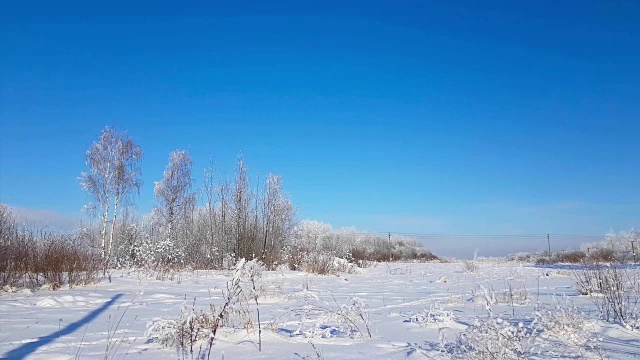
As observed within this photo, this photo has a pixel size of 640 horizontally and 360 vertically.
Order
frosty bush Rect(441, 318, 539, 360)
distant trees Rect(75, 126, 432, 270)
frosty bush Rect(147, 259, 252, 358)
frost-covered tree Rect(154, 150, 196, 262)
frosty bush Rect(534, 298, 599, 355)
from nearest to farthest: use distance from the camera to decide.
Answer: frosty bush Rect(441, 318, 539, 360) < frosty bush Rect(147, 259, 252, 358) < frosty bush Rect(534, 298, 599, 355) < distant trees Rect(75, 126, 432, 270) < frost-covered tree Rect(154, 150, 196, 262)

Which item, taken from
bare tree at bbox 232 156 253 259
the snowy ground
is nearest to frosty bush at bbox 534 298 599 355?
the snowy ground

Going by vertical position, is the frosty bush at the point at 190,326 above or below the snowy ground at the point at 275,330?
above

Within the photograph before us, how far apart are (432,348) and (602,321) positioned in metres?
2.23

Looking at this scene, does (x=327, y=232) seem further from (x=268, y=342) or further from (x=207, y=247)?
(x=268, y=342)

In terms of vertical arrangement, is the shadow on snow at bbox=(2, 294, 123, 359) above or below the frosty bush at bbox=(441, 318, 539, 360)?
below

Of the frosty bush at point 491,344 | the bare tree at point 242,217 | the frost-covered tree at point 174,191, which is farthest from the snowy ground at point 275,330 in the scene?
the frost-covered tree at point 174,191

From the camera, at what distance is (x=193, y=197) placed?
2972cm

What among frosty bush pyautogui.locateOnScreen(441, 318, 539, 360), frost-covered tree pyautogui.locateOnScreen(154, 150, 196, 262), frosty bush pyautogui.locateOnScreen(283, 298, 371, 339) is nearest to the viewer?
frosty bush pyautogui.locateOnScreen(441, 318, 539, 360)

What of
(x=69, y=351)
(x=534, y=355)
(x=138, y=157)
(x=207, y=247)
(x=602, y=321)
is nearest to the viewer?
(x=534, y=355)

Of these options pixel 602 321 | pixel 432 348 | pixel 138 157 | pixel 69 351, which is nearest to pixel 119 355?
pixel 69 351

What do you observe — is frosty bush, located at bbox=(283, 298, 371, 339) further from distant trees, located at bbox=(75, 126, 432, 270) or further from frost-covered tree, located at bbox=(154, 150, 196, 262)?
frost-covered tree, located at bbox=(154, 150, 196, 262)

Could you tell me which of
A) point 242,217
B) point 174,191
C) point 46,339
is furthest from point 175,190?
point 46,339

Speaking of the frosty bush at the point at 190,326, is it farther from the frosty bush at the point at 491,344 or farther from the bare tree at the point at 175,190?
the bare tree at the point at 175,190

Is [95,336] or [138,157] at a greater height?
[138,157]
